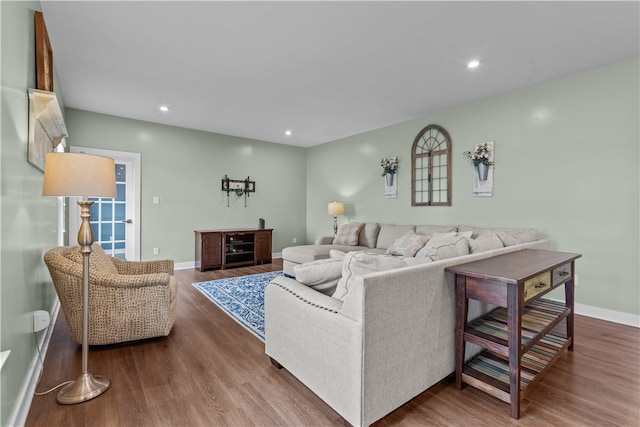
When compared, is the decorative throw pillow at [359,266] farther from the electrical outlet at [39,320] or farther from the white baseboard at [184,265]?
the white baseboard at [184,265]

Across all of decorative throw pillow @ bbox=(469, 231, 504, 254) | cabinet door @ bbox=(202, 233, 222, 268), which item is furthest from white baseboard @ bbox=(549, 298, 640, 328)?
cabinet door @ bbox=(202, 233, 222, 268)

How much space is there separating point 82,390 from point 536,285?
2.75 metres

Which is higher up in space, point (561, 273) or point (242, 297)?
point (561, 273)

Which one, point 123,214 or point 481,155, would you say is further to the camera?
point 123,214

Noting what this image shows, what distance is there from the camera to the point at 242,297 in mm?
3697

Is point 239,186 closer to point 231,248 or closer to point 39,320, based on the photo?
point 231,248

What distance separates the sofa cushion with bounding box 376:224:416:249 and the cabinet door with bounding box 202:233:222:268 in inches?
108

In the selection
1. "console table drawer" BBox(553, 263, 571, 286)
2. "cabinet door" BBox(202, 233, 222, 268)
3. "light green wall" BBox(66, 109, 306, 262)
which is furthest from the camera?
"cabinet door" BBox(202, 233, 222, 268)

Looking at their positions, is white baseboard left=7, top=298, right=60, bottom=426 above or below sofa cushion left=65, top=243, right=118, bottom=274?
below

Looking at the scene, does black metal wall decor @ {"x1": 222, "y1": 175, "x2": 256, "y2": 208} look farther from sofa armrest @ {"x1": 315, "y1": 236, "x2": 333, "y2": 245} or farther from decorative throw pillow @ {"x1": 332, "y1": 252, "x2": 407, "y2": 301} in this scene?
decorative throw pillow @ {"x1": 332, "y1": 252, "x2": 407, "y2": 301}

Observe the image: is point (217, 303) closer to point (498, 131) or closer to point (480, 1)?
point (480, 1)

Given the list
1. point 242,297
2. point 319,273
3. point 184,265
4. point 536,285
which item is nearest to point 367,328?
point 319,273

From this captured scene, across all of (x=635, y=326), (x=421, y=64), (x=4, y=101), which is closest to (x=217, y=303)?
(x=4, y=101)

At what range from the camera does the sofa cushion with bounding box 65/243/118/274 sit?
91.7 inches
